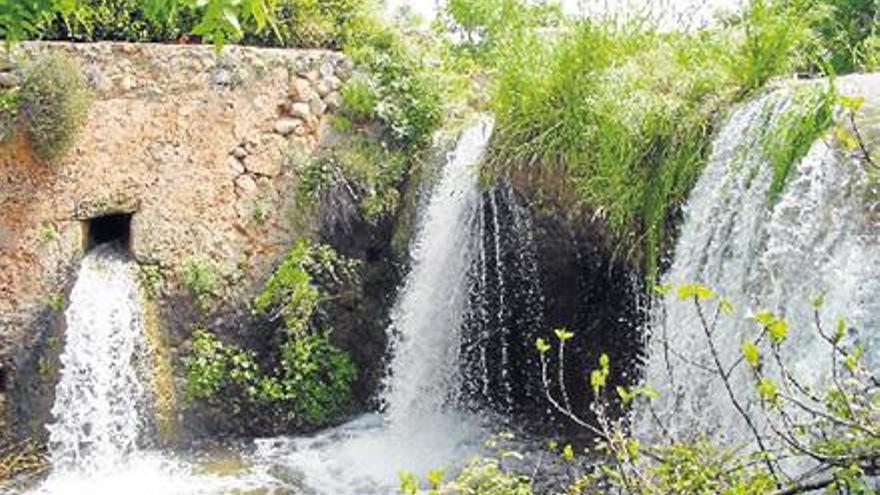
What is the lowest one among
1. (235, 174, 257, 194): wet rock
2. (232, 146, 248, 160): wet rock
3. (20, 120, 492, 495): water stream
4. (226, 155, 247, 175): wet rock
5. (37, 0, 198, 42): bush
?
(20, 120, 492, 495): water stream

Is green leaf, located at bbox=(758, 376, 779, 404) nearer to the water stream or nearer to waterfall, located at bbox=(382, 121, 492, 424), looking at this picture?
the water stream

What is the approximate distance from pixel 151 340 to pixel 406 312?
170 cm

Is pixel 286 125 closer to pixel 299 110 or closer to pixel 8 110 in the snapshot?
pixel 299 110

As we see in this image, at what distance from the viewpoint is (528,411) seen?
652 cm

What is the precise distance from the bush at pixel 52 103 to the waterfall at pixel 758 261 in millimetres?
3905

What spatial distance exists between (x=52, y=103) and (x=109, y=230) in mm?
999

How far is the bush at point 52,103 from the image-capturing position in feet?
20.8

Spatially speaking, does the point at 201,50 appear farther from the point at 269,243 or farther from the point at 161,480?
the point at 161,480

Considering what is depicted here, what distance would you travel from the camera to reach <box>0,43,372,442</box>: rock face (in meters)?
6.37

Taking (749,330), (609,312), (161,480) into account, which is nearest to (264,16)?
(749,330)

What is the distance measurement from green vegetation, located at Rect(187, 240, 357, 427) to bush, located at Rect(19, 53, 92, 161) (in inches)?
59.9

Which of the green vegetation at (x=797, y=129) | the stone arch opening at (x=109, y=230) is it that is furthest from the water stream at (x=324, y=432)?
the green vegetation at (x=797, y=129)

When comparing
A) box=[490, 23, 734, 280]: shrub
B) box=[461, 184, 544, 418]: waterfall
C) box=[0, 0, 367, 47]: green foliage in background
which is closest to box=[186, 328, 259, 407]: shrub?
box=[461, 184, 544, 418]: waterfall

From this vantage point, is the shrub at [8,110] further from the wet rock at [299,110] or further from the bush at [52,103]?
the wet rock at [299,110]
